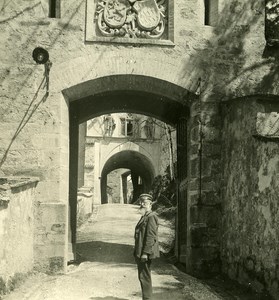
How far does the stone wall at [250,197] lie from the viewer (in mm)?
6077

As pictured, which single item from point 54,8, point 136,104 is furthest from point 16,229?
point 136,104

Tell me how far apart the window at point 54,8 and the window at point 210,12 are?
2.57 meters

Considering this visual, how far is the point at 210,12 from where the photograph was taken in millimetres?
8461

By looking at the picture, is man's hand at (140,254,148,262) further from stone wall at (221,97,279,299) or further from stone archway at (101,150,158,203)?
stone archway at (101,150,158,203)

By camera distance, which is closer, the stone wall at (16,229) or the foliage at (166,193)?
the stone wall at (16,229)

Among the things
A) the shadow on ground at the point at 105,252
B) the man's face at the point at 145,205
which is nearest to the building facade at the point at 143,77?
the shadow on ground at the point at 105,252

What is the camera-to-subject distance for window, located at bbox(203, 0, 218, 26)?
834 centimetres

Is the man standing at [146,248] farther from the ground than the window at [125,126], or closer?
closer

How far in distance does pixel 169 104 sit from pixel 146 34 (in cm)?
192

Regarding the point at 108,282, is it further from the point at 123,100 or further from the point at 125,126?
the point at 125,126

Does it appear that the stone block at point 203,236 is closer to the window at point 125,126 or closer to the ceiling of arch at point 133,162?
the ceiling of arch at point 133,162

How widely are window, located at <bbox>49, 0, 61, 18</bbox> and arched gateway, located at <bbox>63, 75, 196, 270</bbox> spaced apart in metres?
1.31

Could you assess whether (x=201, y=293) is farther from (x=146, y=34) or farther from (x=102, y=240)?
(x=102, y=240)

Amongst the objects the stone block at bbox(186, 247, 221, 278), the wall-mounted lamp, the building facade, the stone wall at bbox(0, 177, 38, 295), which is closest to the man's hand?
the stone wall at bbox(0, 177, 38, 295)
